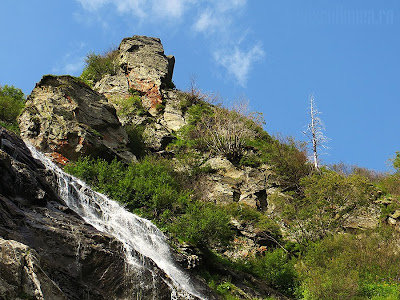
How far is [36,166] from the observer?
16.5 meters

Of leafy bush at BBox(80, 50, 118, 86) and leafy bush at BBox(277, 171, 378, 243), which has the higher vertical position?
leafy bush at BBox(80, 50, 118, 86)

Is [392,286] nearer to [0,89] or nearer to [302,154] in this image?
[302,154]

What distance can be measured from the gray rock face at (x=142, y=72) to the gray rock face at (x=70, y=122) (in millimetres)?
8830

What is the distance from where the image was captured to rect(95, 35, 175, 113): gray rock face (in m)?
37.6

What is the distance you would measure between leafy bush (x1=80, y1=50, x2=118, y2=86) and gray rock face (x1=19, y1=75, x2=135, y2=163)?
12.7 m

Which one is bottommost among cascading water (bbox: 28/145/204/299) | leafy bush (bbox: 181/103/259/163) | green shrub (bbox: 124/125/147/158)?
cascading water (bbox: 28/145/204/299)

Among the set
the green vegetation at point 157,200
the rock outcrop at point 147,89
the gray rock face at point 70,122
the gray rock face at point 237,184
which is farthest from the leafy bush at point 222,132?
the green vegetation at point 157,200

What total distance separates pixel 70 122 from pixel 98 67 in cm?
1796

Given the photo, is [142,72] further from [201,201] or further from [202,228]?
[202,228]

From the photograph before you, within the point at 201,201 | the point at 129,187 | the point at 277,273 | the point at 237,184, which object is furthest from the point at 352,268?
the point at 129,187

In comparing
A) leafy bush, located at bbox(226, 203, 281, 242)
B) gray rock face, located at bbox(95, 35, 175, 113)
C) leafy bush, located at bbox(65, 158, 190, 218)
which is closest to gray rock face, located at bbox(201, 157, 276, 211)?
leafy bush, located at bbox(226, 203, 281, 242)

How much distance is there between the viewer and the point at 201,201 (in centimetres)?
2467

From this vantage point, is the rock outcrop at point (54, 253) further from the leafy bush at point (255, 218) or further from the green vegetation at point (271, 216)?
the leafy bush at point (255, 218)

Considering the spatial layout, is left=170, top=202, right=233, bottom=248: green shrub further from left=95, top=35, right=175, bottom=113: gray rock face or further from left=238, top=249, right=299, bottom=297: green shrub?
left=95, top=35, right=175, bottom=113: gray rock face
